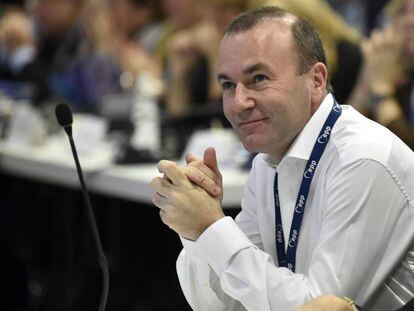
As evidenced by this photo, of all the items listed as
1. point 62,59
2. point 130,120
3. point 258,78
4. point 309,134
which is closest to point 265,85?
point 258,78

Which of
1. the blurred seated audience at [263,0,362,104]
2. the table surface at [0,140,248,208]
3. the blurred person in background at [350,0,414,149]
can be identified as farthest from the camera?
the blurred seated audience at [263,0,362,104]

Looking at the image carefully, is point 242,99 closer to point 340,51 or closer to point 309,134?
point 309,134

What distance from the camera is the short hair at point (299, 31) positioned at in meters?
1.59

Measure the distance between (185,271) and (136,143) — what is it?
2473 millimetres

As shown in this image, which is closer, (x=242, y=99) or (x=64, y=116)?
(x=242, y=99)

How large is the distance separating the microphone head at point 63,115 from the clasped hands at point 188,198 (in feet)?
0.75

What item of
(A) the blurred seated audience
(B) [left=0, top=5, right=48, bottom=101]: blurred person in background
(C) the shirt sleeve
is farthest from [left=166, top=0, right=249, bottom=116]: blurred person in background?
(C) the shirt sleeve

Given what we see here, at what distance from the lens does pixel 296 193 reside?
1.62 metres

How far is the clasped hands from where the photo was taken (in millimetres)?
1566

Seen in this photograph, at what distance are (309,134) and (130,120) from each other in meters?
2.84

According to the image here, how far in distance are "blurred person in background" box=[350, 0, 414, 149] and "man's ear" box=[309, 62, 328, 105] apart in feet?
6.69

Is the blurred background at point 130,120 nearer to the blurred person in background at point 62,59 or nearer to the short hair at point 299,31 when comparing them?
the blurred person in background at point 62,59

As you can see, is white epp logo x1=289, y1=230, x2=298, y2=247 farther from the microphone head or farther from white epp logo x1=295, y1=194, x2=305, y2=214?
the microphone head

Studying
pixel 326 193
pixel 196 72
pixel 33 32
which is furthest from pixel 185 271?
pixel 33 32
